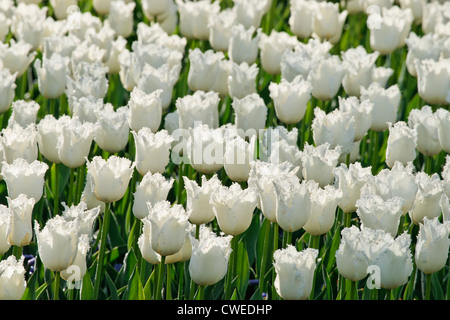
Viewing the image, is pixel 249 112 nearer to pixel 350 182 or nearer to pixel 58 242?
pixel 350 182

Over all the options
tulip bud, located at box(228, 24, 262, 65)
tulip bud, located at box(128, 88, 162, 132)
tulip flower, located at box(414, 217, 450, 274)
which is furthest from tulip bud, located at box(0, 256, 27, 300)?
tulip bud, located at box(228, 24, 262, 65)

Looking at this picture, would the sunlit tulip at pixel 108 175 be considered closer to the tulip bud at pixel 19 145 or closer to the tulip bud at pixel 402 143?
the tulip bud at pixel 19 145

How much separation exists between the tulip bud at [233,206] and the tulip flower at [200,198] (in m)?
0.07

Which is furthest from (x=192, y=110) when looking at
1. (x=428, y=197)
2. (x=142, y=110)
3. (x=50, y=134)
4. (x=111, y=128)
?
(x=428, y=197)

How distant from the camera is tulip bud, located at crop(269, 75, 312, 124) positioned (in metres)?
3.69

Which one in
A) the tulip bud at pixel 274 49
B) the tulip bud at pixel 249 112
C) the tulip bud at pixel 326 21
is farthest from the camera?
the tulip bud at pixel 326 21

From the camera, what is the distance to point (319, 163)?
3066mm

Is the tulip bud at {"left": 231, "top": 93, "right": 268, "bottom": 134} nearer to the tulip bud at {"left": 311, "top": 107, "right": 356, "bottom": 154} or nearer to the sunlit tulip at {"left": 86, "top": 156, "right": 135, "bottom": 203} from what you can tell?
the tulip bud at {"left": 311, "top": 107, "right": 356, "bottom": 154}

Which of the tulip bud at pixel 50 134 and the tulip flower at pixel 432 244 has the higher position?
the tulip bud at pixel 50 134

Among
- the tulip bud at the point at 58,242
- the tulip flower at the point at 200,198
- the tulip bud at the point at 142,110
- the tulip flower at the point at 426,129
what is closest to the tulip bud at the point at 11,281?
the tulip bud at the point at 58,242

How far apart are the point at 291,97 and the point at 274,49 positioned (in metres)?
0.86

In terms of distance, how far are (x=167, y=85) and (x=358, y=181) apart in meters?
1.26

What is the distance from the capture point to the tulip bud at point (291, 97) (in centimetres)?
369

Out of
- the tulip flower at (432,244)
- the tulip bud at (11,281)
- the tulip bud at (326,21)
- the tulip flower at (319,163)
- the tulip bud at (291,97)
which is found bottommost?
the tulip bud at (11,281)
